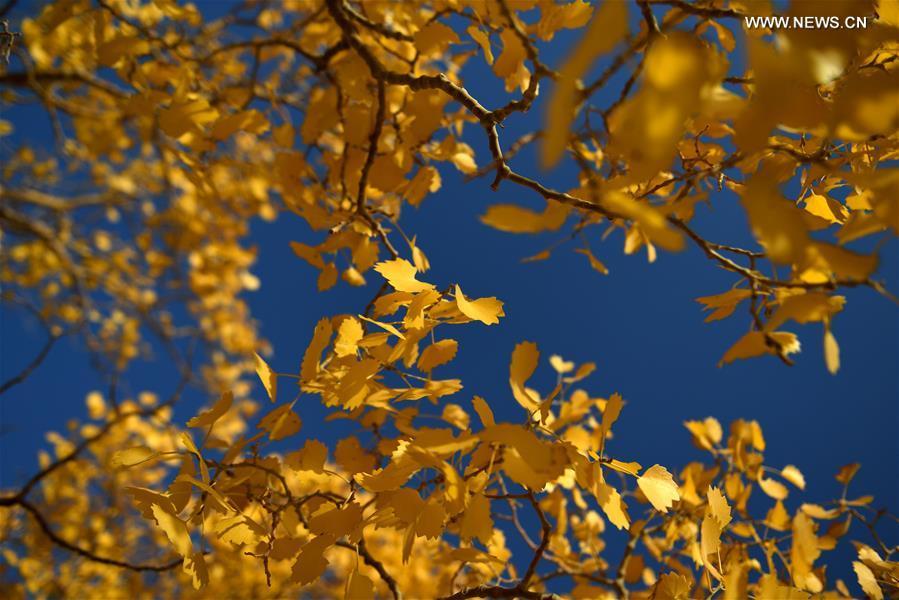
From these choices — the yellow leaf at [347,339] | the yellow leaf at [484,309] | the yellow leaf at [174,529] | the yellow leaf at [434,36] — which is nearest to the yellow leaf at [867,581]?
the yellow leaf at [484,309]

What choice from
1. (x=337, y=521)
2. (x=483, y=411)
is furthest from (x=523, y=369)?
(x=337, y=521)

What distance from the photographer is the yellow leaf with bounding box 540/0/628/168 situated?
0.19m

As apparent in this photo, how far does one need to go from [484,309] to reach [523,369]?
2.8 inches

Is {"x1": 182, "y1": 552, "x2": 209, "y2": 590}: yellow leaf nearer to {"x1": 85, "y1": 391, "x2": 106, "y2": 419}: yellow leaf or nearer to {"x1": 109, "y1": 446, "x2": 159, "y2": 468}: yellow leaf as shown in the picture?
{"x1": 109, "y1": 446, "x2": 159, "y2": 468}: yellow leaf

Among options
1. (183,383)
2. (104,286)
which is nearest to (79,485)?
(104,286)

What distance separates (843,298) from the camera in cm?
38

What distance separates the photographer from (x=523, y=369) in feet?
1.57

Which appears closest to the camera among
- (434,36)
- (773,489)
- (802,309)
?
(802,309)

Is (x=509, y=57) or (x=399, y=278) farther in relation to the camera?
(x=509, y=57)

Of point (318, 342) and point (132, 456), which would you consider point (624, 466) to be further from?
point (132, 456)

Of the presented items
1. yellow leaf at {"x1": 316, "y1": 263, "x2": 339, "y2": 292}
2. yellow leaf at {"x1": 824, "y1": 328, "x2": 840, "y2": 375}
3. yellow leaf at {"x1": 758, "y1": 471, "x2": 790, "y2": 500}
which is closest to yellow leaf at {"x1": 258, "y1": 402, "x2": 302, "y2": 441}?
yellow leaf at {"x1": 316, "y1": 263, "x2": 339, "y2": 292}

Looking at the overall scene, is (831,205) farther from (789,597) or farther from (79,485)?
(79,485)

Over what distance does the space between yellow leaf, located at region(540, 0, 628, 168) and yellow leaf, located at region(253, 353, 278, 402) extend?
0.44m

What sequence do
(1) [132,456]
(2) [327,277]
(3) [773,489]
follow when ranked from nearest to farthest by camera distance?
(1) [132,456]
(2) [327,277]
(3) [773,489]
